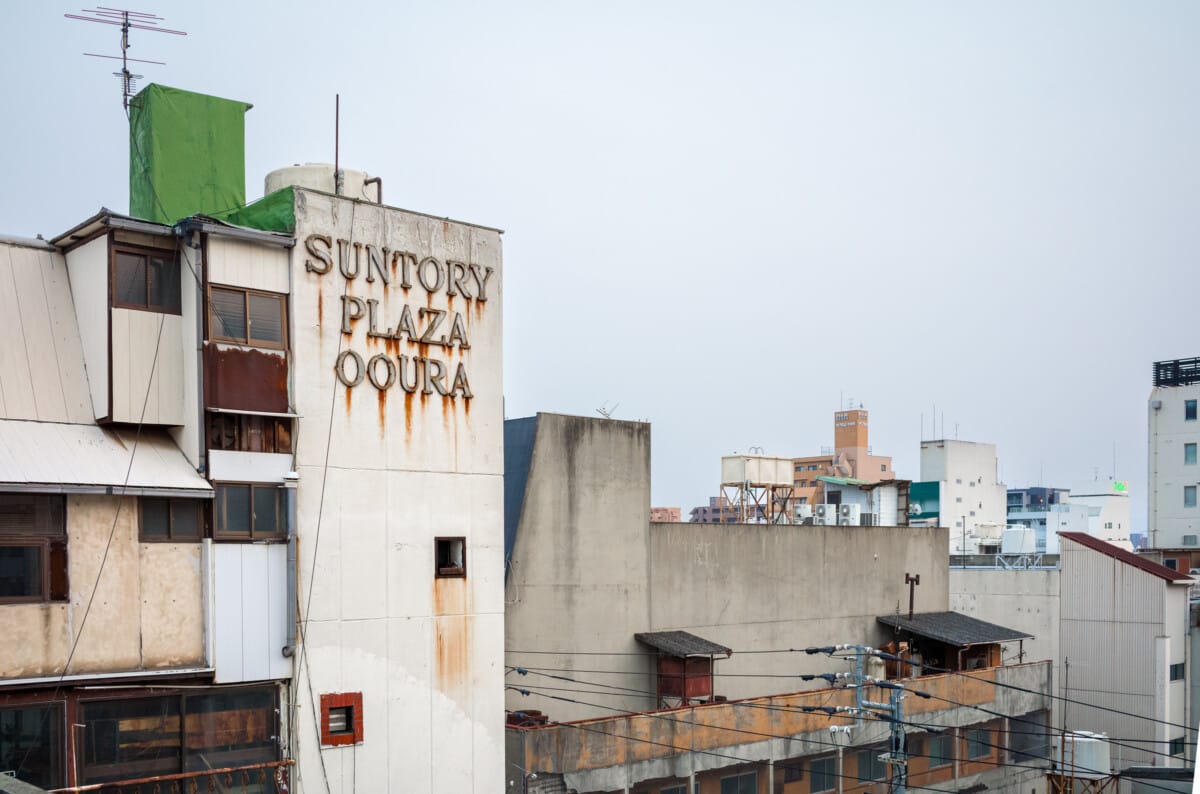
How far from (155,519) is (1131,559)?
1844 inches

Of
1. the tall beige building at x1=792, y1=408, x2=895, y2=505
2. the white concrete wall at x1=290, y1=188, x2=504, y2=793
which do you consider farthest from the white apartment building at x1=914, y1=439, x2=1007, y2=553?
the white concrete wall at x1=290, y1=188, x2=504, y2=793

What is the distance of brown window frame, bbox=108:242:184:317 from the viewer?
22328 millimetres

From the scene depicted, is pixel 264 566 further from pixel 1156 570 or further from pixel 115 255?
pixel 1156 570

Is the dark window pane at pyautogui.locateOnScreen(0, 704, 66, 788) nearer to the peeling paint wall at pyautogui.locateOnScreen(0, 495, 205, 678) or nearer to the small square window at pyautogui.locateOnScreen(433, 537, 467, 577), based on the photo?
the peeling paint wall at pyautogui.locateOnScreen(0, 495, 205, 678)

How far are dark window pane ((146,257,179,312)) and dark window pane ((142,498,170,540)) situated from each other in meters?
3.77

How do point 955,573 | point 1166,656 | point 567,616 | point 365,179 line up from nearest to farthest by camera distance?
point 365,179 < point 567,616 < point 1166,656 < point 955,573

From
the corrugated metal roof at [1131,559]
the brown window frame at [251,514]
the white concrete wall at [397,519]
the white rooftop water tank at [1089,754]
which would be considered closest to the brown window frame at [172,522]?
the brown window frame at [251,514]

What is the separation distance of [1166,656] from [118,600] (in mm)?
47037

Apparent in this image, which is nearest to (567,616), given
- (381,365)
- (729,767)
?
(729,767)

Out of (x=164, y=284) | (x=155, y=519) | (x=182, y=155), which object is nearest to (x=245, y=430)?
(x=155, y=519)

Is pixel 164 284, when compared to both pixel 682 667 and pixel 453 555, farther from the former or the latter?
pixel 682 667

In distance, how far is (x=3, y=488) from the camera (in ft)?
65.9

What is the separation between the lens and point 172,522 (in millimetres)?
22406

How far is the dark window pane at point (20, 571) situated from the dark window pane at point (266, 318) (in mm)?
5649
